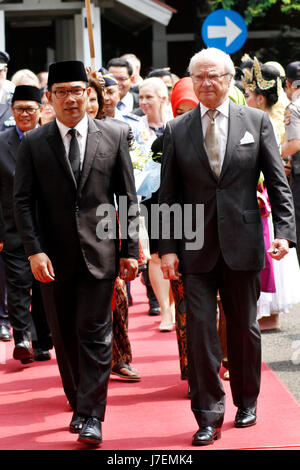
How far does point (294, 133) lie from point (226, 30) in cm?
680

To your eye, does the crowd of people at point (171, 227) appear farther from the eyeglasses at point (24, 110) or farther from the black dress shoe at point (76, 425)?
the eyeglasses at point (24, 110)

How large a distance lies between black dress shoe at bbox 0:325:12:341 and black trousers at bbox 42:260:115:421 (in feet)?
10.8

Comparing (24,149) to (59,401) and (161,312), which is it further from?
(161,312)

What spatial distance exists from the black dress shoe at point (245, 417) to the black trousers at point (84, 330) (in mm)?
819

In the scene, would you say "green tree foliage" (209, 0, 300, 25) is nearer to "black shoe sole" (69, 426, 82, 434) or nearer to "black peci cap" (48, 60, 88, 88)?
"black peci cap" (48, 60, 88, 88)

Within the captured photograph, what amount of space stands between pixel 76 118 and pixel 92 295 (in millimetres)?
1043

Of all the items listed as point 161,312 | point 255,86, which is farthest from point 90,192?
point 161,312

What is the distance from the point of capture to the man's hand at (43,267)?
5.73 m

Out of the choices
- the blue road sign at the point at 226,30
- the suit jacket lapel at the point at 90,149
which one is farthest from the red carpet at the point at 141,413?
the blue road sign at the point at 226,30

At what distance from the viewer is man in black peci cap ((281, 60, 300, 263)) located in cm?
785

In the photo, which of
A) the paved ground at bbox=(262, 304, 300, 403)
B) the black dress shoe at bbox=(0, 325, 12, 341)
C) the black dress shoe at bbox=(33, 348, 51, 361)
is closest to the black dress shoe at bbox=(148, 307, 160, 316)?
the paved ground at bbox=(262, 304, 300, 403)

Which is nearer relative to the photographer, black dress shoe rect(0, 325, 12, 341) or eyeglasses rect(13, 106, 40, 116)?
eyeglasses rect(13, 106, 40, 116)

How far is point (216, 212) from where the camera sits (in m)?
5.73

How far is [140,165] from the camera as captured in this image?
24.0 ft
